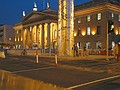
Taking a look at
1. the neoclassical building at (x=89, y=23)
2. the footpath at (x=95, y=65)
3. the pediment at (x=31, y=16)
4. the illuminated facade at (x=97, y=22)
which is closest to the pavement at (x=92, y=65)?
the footpath at (x=95, y=65)

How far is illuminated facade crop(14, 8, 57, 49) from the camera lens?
268ft

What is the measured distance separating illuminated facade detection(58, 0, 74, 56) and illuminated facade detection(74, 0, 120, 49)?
89.2 feet

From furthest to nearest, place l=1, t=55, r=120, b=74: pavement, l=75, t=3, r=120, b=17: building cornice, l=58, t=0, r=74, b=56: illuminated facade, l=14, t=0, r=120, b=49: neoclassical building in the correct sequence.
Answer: l=14, t=0, r=120, b=49: neoclassical building, l=75, t=3, r=120, b=17: building cornice, l=58, t=0, r=74, b=56: illuminated facade, l=1, t=55, r=120, b=74: pavement

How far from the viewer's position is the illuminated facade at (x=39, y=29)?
81750 mm

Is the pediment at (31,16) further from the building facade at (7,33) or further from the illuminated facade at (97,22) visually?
the building facade at (7,33)

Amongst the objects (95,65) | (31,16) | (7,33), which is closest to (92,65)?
(95,65)

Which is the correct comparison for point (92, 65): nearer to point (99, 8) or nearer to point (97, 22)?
point (99, 8)

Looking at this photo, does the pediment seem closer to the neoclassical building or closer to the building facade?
the neoclassical building

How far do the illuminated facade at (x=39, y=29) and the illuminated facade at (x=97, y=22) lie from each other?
12.9 metres

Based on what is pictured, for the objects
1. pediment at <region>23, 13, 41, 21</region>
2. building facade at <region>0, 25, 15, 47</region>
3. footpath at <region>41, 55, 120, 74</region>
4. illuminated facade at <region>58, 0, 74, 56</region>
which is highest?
pediment at <region>23, 13, 41, 21</region>

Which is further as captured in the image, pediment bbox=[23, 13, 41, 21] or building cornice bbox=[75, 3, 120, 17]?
pediment bbox=[23, 13, 41, 21]

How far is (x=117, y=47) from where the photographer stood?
23.2 m

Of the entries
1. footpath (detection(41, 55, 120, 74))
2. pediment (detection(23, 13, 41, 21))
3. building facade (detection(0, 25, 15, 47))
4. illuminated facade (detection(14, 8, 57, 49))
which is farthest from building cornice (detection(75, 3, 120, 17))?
building facade (detection(0, 25, 15, 47))

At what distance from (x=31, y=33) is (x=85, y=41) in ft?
102
